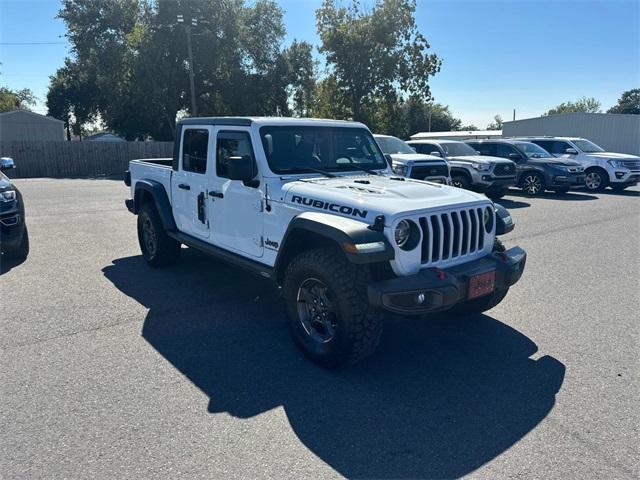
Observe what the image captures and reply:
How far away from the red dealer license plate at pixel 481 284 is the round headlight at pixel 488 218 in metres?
0.54

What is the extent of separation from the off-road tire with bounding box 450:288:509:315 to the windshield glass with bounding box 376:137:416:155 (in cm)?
802

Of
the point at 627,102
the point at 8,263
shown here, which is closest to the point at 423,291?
the point at 8,263

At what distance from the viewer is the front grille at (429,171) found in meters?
11.1

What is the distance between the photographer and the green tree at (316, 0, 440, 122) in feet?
92.2

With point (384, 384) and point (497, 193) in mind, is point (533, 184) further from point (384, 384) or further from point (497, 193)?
point (384, 384)

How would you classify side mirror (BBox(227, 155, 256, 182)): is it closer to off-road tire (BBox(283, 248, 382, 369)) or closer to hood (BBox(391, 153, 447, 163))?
off-road tire (BBox(283, 248, 382, 369))

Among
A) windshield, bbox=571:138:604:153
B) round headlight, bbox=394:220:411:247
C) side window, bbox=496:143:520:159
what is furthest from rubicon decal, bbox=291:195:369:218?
windshield, bbox=571:138:604:153

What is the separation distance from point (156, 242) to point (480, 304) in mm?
4196

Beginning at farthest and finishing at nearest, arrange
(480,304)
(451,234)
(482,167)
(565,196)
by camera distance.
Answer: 1. (565,196)
2. (482,167)
3. (480,304)
4. (451,234)

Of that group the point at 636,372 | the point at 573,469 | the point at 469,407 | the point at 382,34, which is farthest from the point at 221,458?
the point at 382,34

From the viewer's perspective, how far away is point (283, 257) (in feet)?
13.8

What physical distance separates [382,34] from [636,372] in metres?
27.5

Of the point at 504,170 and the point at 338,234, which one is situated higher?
the point at 504,170

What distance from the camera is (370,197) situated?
396 cm
